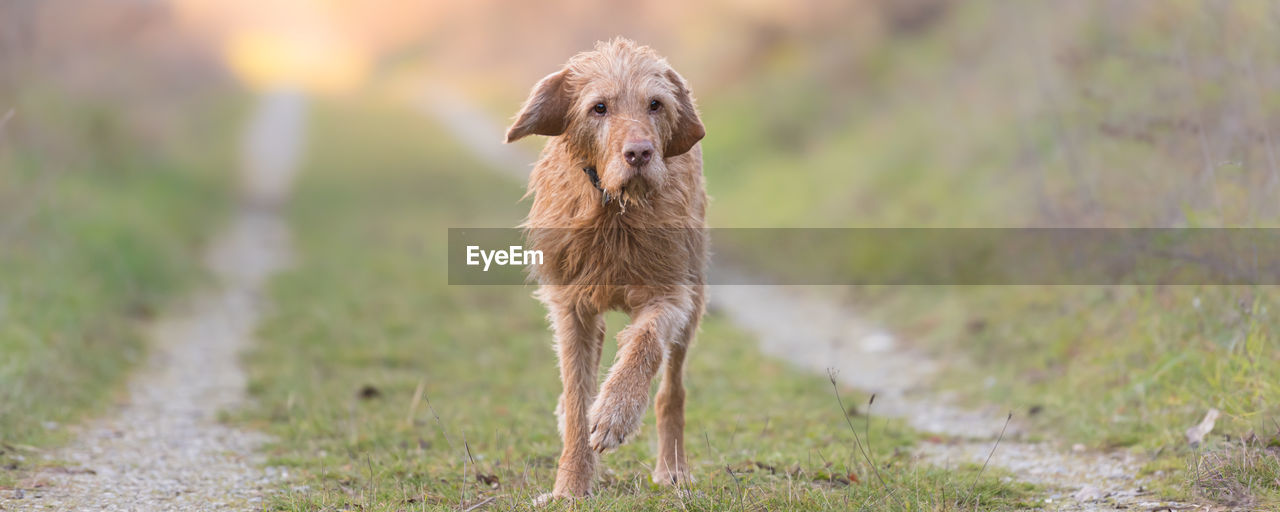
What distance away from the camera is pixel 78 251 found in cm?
900

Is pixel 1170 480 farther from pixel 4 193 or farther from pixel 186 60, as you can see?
pixel 186 60

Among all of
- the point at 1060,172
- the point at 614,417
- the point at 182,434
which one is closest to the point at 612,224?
the point at 614,417

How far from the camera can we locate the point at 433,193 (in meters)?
17.9

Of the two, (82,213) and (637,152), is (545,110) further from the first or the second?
(82,213)

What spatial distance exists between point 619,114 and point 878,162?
9.25 metres

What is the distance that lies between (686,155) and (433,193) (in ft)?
44.7

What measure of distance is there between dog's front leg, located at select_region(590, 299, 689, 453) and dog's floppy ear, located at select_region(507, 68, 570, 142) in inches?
31.6

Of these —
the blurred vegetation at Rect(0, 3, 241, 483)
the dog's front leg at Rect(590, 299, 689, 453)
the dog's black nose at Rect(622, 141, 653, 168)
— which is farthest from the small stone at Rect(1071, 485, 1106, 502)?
the blurred vegetation at Rect(0, 3, 241, 483)

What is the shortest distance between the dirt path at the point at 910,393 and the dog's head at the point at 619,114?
82 centimetres

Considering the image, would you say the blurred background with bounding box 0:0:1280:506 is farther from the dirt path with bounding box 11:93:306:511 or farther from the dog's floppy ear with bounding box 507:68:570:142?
the dog's floppy ear with bounding box 507:68:570:142

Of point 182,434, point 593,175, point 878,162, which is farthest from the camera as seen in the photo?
point 878,162

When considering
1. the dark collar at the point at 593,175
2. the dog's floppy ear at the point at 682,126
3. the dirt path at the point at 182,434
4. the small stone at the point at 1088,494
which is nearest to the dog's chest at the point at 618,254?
the dark collar at the point at 593,175

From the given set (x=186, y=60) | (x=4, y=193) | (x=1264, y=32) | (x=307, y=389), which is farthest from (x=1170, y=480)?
(x=186, y=60)

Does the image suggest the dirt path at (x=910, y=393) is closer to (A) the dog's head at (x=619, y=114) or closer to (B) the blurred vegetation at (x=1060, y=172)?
(B) the blurred vegetation at (x=1060, y=172)
